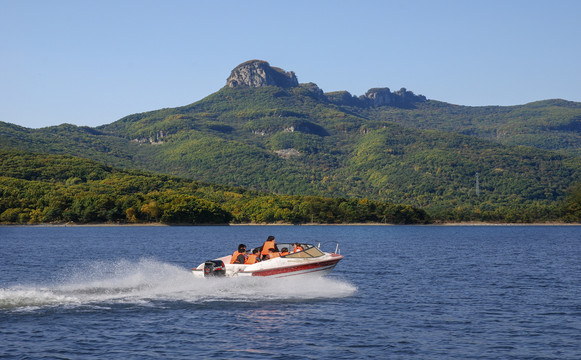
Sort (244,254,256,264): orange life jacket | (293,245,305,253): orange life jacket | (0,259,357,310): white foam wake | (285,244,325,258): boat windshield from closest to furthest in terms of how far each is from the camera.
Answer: (0,259,357,310): white foam wake, (244,254,256,264): orange life jacket, (285,244,325,258): boat windshield, (293,245,305,253): orange life jacket

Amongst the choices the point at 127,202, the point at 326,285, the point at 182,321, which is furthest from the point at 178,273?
the point at 127,202

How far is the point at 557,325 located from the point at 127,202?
153889 mm

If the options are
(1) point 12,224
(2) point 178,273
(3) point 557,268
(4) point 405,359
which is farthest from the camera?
(1) point 12,224

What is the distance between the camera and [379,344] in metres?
23.3

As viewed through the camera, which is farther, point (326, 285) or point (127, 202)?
point (127, 202)

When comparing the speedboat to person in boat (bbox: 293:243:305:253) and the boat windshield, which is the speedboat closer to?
the boat windshield

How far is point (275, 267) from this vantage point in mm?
34844

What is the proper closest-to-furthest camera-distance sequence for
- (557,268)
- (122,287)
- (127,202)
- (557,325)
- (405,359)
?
1. (405,359)
2. (557,325)
3. (122,287)
4. (557,268)
5. (127,202)

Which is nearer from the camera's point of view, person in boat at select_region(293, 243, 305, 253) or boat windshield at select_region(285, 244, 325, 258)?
boat windshield at select_region(285, 244, 325, 258)

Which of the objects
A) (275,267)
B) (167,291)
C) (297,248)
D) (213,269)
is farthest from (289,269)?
(167,291)

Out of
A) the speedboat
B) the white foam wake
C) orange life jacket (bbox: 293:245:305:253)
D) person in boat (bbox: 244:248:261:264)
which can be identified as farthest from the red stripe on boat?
orange life jacket (bbox: 293:245:305:253)

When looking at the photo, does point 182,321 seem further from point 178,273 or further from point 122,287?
point 178,273

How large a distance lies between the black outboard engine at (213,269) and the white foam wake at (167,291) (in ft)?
1.29

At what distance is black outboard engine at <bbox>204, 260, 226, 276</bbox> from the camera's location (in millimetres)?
34562
